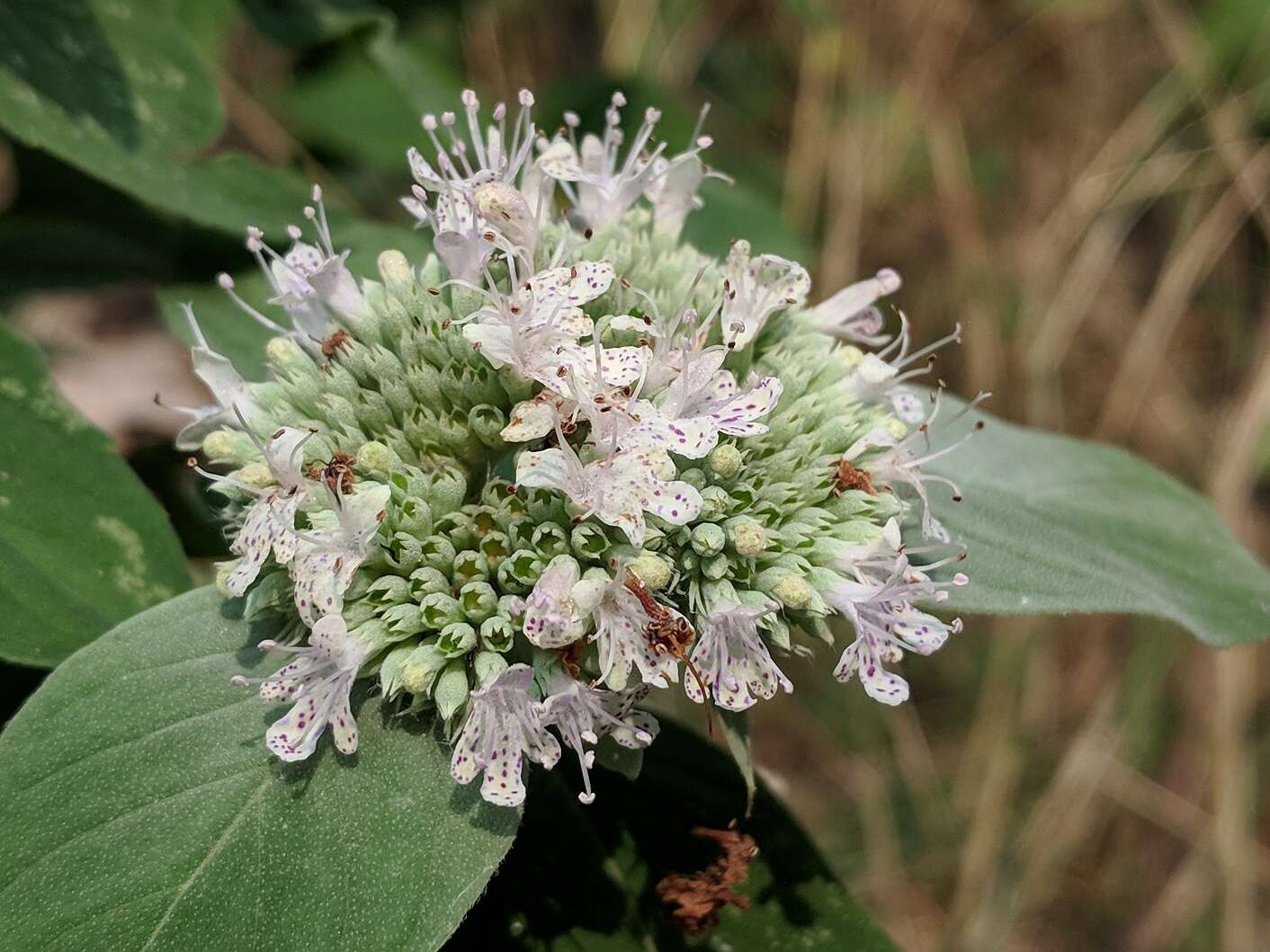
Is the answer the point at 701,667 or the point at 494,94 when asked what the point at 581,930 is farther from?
the point at 494,94

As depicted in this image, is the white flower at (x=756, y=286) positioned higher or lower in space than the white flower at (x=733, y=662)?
higher

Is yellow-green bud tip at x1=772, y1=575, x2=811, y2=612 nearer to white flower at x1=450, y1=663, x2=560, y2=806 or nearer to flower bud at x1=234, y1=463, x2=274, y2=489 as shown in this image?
white flower at x1=450, y1=663, x2=560, y2=806

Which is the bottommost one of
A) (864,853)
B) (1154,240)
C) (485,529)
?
(864,853)

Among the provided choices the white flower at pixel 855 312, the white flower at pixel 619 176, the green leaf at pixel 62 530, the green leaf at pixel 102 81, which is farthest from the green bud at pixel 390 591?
the green leaf at pixel 102 81

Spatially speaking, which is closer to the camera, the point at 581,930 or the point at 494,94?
the point at 581,930

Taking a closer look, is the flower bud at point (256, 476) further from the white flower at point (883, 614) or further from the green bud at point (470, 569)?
the white flower at point (883, 614)

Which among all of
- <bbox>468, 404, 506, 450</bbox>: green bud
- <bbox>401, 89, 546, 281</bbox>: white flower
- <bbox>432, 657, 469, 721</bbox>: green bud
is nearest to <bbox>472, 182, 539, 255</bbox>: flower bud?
<bbox>401, 89, 546, 281</bbox>: white flower

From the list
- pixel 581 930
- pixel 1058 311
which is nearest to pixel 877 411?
pixel 581 930
